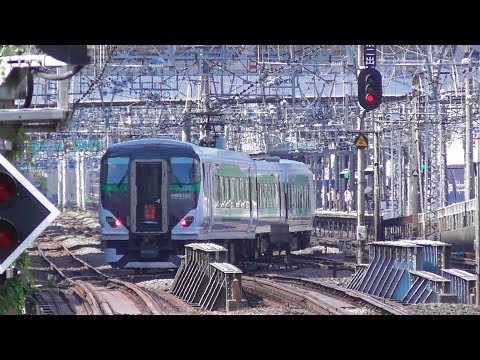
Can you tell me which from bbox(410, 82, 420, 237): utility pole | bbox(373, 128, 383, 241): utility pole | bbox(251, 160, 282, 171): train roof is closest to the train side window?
bbox(251, 160, 282, 171): train roof

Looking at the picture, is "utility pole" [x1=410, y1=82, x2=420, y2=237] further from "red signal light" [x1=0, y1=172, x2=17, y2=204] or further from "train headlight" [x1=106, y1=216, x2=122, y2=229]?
"red signal light" [x1=0, y1=172, x2=17, y2=204]

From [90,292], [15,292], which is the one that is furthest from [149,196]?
[15,292]

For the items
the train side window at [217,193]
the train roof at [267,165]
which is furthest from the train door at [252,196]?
the train side window at [217,193]

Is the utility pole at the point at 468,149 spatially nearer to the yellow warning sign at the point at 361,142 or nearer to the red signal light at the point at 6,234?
the yellow warning sign at the point at 361,142

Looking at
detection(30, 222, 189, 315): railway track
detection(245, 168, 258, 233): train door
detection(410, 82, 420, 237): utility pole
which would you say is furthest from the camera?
detection(245, 168, 258, 233): train door

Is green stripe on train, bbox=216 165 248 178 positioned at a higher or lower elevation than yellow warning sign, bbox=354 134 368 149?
lower
